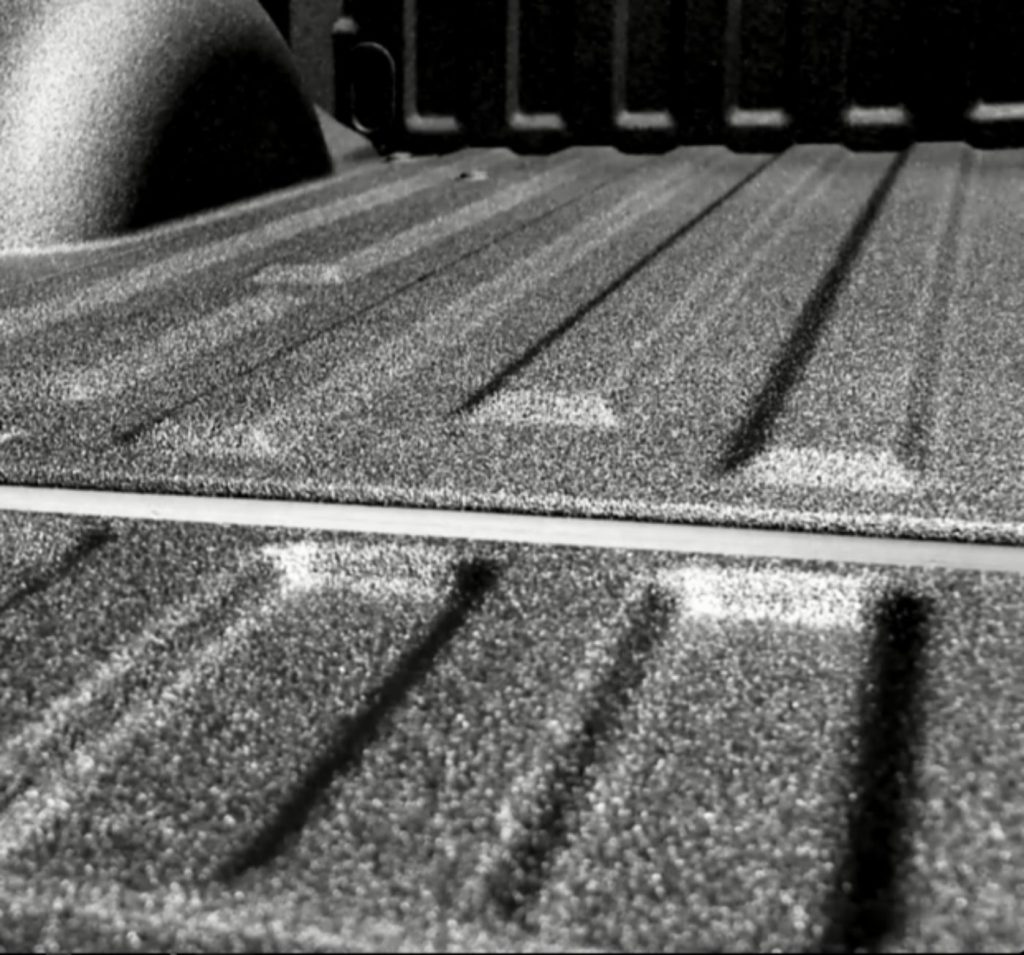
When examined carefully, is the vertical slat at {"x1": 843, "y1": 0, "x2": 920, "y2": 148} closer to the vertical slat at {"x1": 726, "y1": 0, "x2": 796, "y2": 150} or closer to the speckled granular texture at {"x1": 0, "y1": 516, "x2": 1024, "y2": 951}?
the vertical slat at {"x1": 726, "y1": 0, "x2": 796, "y2": 150}

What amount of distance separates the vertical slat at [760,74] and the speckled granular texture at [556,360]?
47 cm

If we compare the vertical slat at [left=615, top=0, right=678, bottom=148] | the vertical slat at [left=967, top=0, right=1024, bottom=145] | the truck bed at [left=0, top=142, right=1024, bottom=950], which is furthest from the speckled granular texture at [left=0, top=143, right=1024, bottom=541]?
the vertical slat at [left=615, top=0, right=678, bottom=148]

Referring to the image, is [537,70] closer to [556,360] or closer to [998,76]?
[998,76]

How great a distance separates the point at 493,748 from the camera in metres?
0.56

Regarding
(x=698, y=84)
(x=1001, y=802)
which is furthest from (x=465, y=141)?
(x=1001, y=802)

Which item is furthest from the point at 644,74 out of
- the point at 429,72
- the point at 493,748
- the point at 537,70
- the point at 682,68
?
the point at 493,748

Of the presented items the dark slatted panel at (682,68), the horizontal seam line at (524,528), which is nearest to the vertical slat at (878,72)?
the dark slatted panel at (682,68)

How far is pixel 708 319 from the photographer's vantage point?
125 cm

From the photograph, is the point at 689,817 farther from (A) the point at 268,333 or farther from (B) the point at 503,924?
(A) the point at 268,333

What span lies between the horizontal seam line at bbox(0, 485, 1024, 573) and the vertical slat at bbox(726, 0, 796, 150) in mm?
1692

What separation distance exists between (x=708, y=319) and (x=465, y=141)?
1317mm

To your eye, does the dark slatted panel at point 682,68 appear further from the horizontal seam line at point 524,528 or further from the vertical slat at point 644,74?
the horizontal seam line at point 524,528

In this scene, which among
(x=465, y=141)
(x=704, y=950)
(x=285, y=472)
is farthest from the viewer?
(x=465, y=141)

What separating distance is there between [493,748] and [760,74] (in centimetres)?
194
